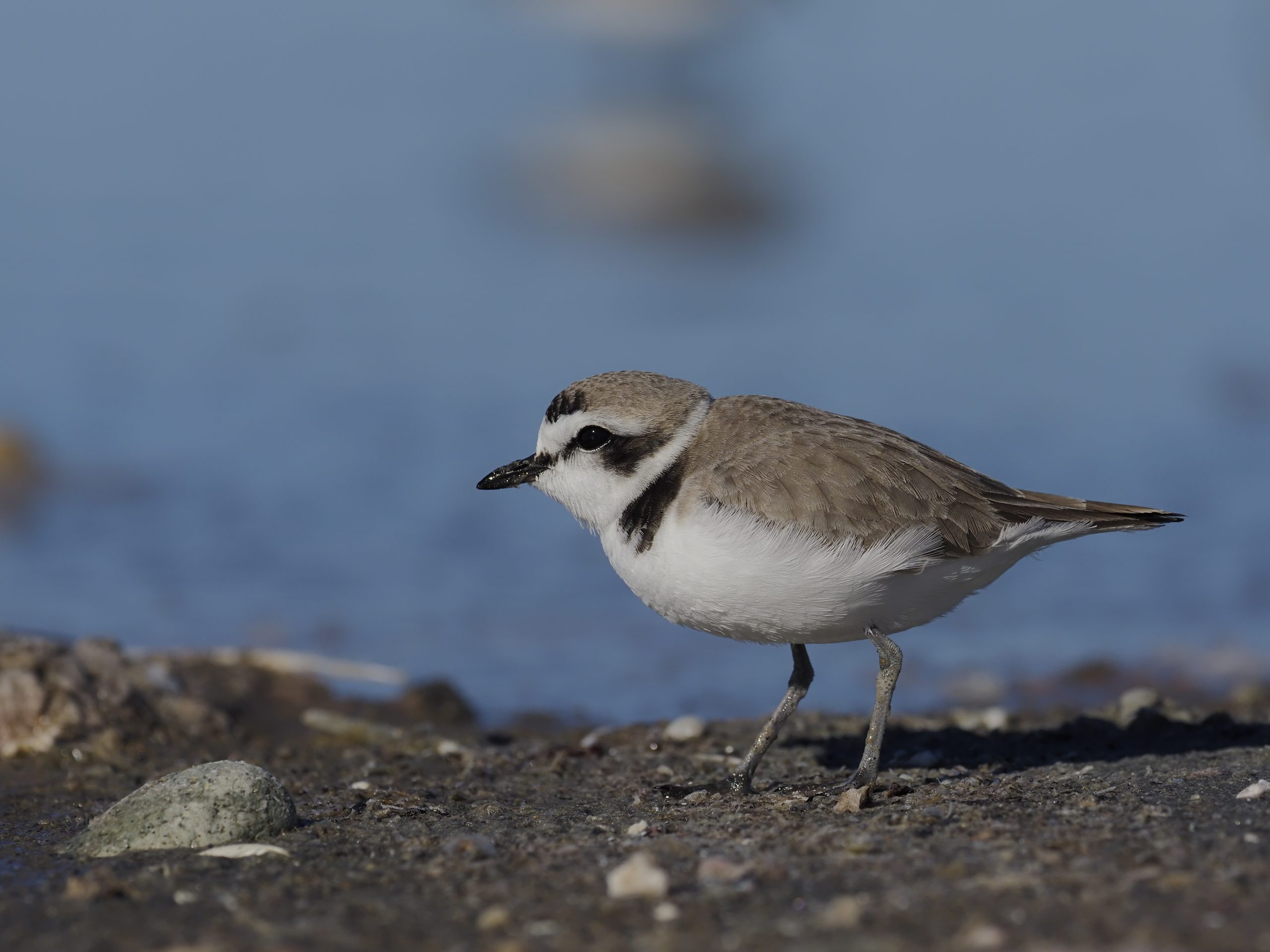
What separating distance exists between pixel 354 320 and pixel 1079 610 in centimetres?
844

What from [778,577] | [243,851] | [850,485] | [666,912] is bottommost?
[666,912]

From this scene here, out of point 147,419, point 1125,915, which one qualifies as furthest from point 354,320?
point 1125,915

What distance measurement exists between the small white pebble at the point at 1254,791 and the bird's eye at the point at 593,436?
2498mm

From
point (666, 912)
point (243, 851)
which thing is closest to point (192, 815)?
point (243, 851)

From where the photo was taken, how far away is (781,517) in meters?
5.08

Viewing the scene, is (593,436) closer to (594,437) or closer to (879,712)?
(594,437)

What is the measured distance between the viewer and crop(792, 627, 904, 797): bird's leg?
5.21m

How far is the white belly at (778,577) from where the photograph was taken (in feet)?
16.5

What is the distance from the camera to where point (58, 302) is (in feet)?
50.0

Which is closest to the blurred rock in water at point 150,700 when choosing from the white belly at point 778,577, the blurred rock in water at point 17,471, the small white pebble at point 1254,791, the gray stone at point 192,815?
the gray stone at point 192,815

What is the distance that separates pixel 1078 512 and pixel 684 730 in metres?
2.08

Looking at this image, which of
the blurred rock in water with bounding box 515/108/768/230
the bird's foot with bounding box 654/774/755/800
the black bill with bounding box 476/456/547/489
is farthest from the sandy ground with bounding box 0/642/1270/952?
the blurred rock in water with bounding box 515/108/768/230

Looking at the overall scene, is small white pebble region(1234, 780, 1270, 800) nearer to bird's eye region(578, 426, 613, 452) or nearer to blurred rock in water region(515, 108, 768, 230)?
bird's eye region(578, 426, 613, 452)

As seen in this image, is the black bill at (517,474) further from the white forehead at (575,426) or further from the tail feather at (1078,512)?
the tail feather at (1078,512)
